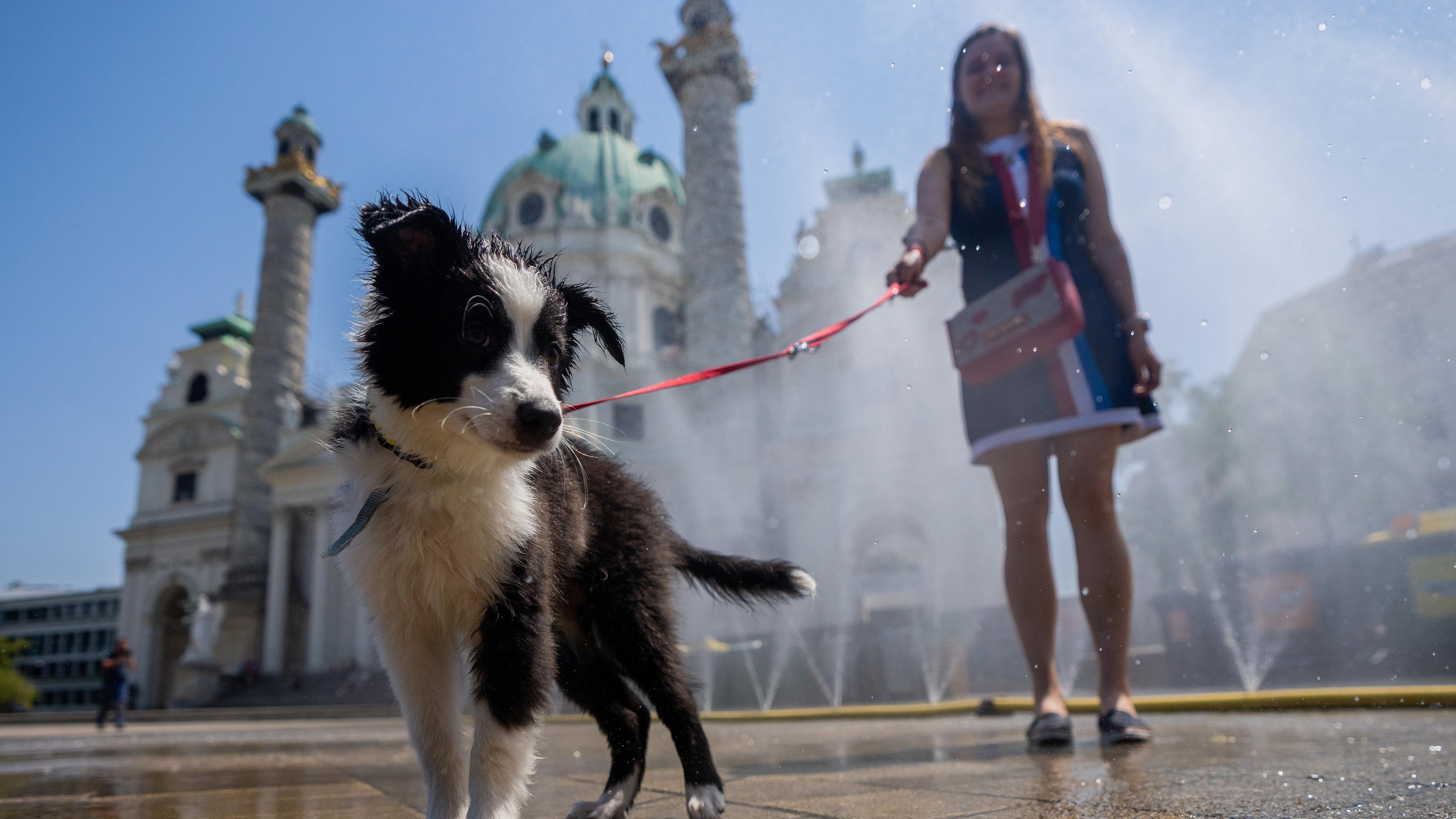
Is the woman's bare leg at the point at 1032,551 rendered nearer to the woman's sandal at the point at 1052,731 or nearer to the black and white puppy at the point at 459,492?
the woman's sandal at the point at 1052,731

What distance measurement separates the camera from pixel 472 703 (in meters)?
1.49

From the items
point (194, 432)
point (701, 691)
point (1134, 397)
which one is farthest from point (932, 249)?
point (194, 432)

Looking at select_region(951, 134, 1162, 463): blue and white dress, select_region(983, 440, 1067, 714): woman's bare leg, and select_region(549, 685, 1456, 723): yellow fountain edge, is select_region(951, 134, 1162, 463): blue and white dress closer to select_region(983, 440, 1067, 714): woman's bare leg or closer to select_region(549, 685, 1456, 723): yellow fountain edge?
select_region(983, 440, 1067, 714): woman's bare leg

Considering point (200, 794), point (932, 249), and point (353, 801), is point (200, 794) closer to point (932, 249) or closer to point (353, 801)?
point (353, 801)

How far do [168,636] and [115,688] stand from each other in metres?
28.5

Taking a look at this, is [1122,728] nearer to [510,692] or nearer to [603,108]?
[510,692]

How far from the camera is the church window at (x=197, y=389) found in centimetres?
3775

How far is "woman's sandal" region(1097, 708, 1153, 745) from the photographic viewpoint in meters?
2.74

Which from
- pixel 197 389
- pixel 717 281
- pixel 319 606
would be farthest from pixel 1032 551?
pixel 197 389

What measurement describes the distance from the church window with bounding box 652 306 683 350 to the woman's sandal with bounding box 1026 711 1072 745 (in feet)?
113

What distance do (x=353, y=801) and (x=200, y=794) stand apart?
61cm

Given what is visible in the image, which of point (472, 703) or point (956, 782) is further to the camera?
point (956, 782)

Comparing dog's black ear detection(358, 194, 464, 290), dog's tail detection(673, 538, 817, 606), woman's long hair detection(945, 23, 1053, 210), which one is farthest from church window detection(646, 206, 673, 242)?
dog's black ear detection(358, 194, 464, 290)

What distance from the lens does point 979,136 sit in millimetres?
3436
